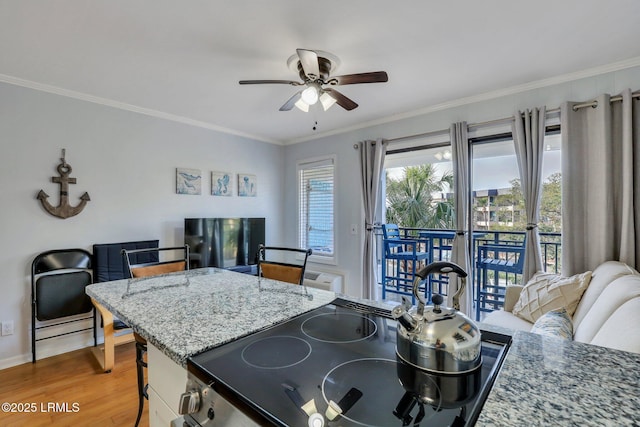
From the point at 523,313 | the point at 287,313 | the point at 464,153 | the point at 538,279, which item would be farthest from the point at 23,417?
the point at 464,153

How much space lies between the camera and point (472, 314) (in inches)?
124

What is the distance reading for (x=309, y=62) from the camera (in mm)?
1904

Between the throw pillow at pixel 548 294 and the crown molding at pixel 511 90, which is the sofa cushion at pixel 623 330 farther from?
the crown molding at pixel 511 90

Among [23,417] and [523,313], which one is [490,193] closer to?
[523,313]

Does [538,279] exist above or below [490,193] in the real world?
below

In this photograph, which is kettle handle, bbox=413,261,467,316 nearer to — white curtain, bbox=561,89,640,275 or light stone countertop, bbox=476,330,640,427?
light stone countertop, bbox=476,330,640,427

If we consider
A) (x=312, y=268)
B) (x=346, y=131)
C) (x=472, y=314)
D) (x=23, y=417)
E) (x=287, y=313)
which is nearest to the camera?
(x=287, y=313)

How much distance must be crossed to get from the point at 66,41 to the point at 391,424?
2.86 meters

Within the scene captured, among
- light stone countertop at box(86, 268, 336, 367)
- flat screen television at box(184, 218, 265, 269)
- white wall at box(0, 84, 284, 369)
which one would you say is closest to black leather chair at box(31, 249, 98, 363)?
white wall at box(0, 84, 284, 369)

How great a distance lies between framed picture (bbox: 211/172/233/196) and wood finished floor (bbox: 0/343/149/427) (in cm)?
208

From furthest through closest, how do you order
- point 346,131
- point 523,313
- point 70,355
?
point 346,131 < point 70,355 < point 523,313

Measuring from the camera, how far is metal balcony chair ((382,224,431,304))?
13.0 feet

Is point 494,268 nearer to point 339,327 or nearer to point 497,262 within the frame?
point 497,262

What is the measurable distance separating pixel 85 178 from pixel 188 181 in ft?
3.37
